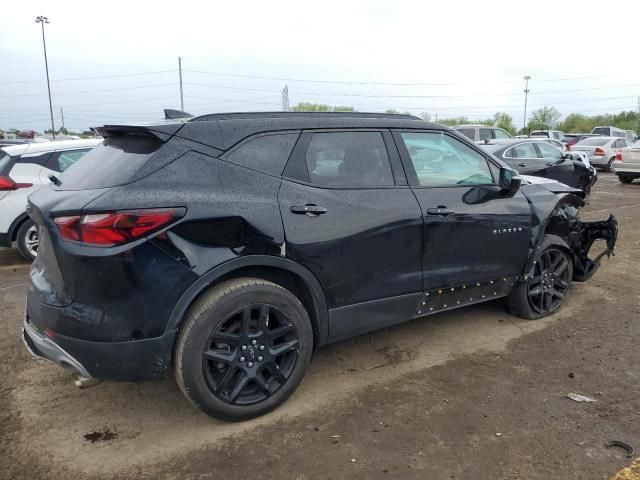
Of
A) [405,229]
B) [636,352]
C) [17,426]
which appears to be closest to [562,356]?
[636,352]

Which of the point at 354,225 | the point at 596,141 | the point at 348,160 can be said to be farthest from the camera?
the point at 596,141

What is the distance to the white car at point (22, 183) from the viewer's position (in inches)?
258

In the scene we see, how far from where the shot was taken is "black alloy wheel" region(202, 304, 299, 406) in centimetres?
287

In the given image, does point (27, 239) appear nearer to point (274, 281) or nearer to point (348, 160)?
point (274, 281)

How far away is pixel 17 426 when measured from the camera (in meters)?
2.99

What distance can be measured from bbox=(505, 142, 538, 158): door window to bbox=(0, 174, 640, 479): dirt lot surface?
300 inches

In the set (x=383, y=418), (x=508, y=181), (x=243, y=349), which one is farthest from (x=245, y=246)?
(x=508, y=181)

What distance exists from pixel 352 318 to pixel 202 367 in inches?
41.0

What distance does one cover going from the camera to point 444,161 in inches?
154

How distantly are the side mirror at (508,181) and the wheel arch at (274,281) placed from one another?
1881 millimetres

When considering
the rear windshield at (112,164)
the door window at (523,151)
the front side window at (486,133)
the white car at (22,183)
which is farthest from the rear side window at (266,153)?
the front side window at (486,133)

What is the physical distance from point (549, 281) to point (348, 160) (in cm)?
244

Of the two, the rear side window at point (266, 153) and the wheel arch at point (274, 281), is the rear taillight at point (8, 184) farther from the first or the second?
the wheel arch at point (274, 281)

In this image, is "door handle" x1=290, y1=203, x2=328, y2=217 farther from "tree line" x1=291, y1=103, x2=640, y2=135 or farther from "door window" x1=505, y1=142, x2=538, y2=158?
"tree line" x1=291, y1=103, x2=640, y2=135
